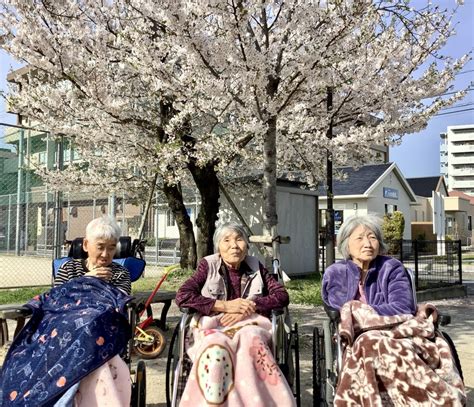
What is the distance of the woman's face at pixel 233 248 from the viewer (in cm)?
352

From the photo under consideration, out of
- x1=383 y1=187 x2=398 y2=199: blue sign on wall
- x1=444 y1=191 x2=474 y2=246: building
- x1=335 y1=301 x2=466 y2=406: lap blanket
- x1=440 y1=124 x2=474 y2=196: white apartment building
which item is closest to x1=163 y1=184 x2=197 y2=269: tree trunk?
x1=335 y1=301 x2=466 y2=406: lap blanket

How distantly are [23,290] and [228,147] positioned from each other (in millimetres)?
5218

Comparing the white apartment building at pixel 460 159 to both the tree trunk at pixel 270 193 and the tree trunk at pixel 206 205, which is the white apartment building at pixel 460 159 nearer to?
the tree trunk at pixel 206 205

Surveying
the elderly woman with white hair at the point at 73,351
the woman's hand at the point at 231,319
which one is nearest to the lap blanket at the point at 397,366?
the woman's hand at the point at 231,319

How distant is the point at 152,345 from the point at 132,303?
78.3 inches

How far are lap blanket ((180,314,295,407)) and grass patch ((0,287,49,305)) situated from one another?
20.2 feet

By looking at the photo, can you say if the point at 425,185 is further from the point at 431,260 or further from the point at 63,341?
the point at 63,341

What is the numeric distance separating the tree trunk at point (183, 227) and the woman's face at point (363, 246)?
7.43 meters

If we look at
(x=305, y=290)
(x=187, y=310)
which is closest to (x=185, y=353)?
(x=187, y=310)

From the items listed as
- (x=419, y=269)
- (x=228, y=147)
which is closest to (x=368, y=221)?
(x=228, y=147)

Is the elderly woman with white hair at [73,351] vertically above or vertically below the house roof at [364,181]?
below

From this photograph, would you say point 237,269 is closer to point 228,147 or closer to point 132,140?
point 228,147

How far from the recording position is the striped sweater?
3.39 m

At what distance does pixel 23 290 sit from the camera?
9.52 m
